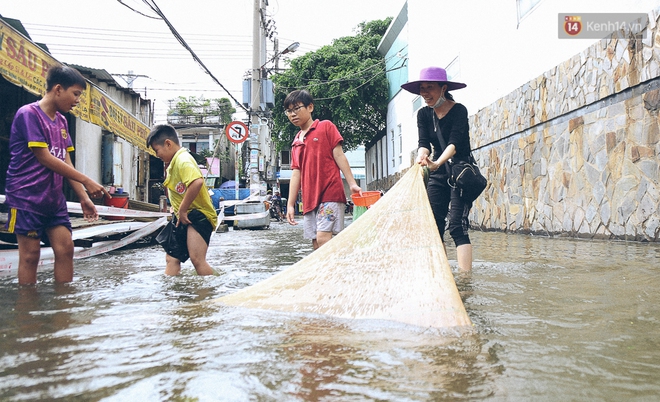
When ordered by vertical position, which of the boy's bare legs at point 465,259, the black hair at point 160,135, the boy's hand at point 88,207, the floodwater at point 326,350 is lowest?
the floodwater at point 326,350

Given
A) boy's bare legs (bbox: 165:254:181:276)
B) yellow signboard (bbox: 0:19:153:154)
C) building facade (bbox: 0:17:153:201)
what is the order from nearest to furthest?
boy's bare legs (bbox: 165:254:181:276)
yellow signboard (bbox: 0:19:153:154)
building facade (bbox: 0:17:153:201)

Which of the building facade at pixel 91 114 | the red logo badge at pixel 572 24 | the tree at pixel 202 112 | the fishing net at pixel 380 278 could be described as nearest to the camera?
the fishing net at pixel 380 278

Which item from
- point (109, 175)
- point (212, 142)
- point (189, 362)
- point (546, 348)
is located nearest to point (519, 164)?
point (546, 348)

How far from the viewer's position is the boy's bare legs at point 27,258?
3012 mm

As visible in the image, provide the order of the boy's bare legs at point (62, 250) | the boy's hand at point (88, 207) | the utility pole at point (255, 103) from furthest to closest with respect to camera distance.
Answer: the utility pole at point (255, 103)
the boy's hand at point (88, 207)
the boy's bare legs at point (62, 250)

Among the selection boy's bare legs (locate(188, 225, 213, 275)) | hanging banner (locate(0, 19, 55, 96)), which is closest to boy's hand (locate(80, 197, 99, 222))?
boy's bare legs (locate(188, 225, 213, 275))

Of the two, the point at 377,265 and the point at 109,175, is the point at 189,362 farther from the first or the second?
the point at 109,175

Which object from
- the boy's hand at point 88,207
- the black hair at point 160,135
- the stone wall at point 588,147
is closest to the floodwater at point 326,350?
the boy's hand at point 88,207

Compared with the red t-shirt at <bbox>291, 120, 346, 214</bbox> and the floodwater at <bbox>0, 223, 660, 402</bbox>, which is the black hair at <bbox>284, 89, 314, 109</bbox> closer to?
the red t-shirt at <bbox>291, 120, 346, 214</bbox>

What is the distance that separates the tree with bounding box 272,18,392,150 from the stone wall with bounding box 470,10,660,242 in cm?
1357

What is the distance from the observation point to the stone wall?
17.0 feet

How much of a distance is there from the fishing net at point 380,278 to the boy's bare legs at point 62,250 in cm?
148

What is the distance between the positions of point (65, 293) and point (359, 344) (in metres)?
2.04

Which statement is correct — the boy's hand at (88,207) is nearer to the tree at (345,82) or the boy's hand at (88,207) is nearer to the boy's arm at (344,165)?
the boy's arm at (344,165)
